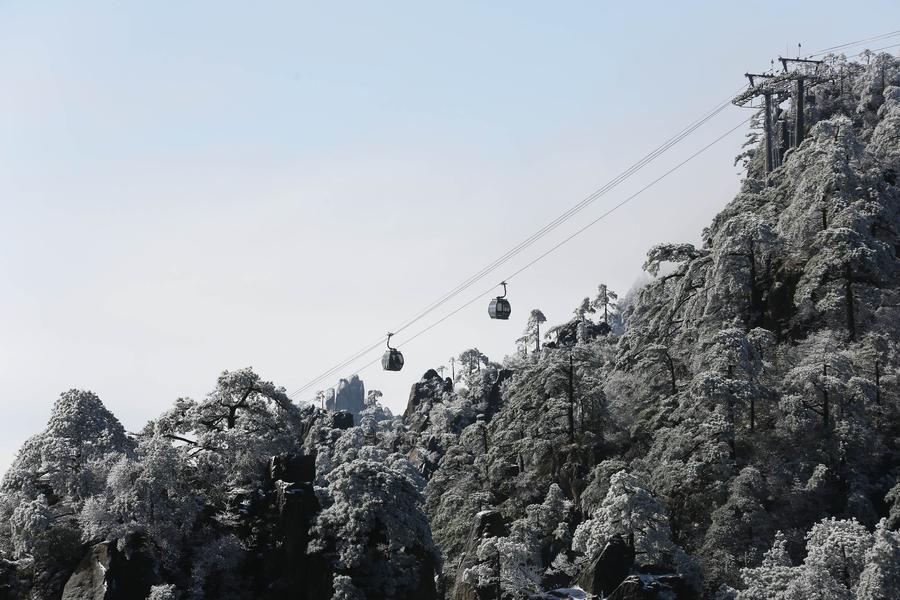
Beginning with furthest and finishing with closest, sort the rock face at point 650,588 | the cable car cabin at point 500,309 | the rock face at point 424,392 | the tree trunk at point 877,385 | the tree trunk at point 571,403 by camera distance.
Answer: the rock face at point 424,392, the tree trunk at point 571,403, the cable car cabin at point 500,309, the tree trunk at point 877,385, the rock face at point 650,588

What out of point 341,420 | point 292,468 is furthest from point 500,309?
point 341,420

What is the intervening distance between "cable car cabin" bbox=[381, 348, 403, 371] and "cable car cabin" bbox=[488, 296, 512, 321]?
22.7 feet

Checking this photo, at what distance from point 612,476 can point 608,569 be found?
721 cm

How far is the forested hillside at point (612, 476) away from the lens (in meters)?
50.0

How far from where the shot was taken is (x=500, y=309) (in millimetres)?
63594

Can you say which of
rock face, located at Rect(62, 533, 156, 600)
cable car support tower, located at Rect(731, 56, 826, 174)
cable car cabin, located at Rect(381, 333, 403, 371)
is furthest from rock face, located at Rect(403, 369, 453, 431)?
rock face, located at Rect(62, 533, 156, 600)

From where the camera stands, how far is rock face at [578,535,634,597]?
47.9m

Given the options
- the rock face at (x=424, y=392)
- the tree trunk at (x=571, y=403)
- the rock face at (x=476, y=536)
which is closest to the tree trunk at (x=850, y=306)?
the tree trunk at (x=571, y=403)

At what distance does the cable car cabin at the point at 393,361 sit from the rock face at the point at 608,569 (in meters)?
20.8

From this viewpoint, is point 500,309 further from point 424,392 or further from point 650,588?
point 424,392

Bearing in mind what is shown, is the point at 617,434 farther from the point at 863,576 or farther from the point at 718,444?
the point at 863,576

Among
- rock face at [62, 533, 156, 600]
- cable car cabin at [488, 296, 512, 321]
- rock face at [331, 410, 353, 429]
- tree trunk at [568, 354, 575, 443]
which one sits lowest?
rock face at [62, 533, 156, 600]

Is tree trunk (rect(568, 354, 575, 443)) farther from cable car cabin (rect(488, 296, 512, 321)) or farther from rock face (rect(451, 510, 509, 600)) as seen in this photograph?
rock face (rect(451, 510, 509, 600))

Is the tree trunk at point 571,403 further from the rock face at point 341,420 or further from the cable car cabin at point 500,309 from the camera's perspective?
the rock face at point 341,420
